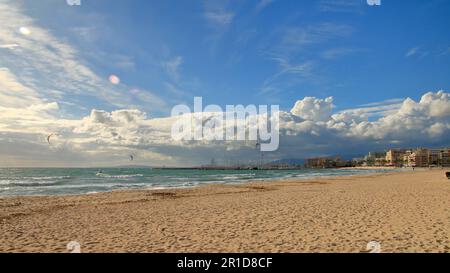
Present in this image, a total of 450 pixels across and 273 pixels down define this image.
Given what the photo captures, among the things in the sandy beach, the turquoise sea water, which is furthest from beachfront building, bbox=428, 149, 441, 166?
the sandy beach

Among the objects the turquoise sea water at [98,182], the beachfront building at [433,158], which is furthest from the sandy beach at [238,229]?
the beachfront building at [433,158]

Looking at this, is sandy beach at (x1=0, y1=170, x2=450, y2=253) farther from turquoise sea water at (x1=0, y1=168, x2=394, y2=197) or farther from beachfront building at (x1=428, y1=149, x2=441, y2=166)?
beachfront building at (x1=428, y1=149, x2=441, y2=166)

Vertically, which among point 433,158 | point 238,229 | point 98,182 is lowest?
point 433,158

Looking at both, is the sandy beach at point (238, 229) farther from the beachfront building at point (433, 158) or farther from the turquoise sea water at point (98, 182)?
the beachfront building at point (433, 158)

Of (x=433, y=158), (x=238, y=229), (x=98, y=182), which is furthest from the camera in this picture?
(x=433, y=158)

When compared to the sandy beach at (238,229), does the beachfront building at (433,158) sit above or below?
below

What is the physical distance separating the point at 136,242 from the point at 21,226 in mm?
5880

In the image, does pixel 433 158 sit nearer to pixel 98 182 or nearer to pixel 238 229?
pixel 98 182

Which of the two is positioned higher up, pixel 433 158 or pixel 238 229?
pixel 238 229

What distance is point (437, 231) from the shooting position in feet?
29.7

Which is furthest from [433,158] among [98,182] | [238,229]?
[238,229]
